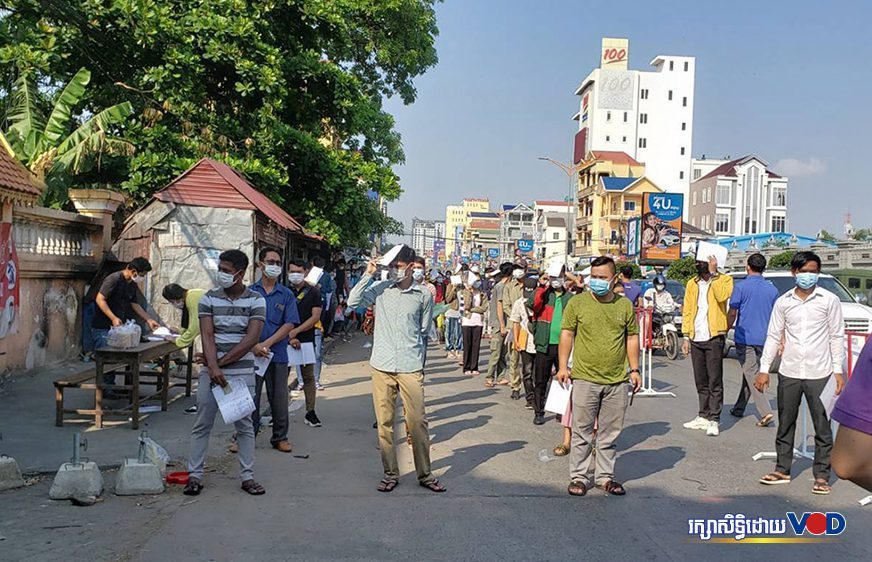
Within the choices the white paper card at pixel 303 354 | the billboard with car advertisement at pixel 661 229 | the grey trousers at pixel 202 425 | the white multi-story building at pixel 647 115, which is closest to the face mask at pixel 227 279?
the grey trousers at pixel 202 425

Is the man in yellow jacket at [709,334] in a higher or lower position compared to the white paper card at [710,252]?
lower

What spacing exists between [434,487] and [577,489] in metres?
1.21

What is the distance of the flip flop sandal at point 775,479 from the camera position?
268 inches

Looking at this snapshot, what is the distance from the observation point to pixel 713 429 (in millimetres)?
9055

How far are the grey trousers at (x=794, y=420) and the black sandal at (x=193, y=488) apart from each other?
5.13 m

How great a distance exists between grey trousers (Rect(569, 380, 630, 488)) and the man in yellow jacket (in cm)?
303

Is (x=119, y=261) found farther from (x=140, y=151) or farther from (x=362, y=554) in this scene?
(x=362, y=554)

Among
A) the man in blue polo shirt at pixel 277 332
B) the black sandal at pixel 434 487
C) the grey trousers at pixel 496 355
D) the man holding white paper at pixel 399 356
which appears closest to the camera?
the black sandal at pixel 434 487

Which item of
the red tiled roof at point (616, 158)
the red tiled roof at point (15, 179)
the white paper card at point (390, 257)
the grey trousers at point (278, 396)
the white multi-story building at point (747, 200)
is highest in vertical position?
the red tiled roof at point (616, 158)

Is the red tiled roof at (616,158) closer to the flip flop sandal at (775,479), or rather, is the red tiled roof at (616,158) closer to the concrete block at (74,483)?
the flip flop sandal at (775,479)

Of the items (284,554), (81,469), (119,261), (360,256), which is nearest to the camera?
(284,554)

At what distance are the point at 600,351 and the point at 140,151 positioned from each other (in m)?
12.7

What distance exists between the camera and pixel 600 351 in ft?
21.4

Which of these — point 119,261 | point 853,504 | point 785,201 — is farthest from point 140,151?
point 785,201
